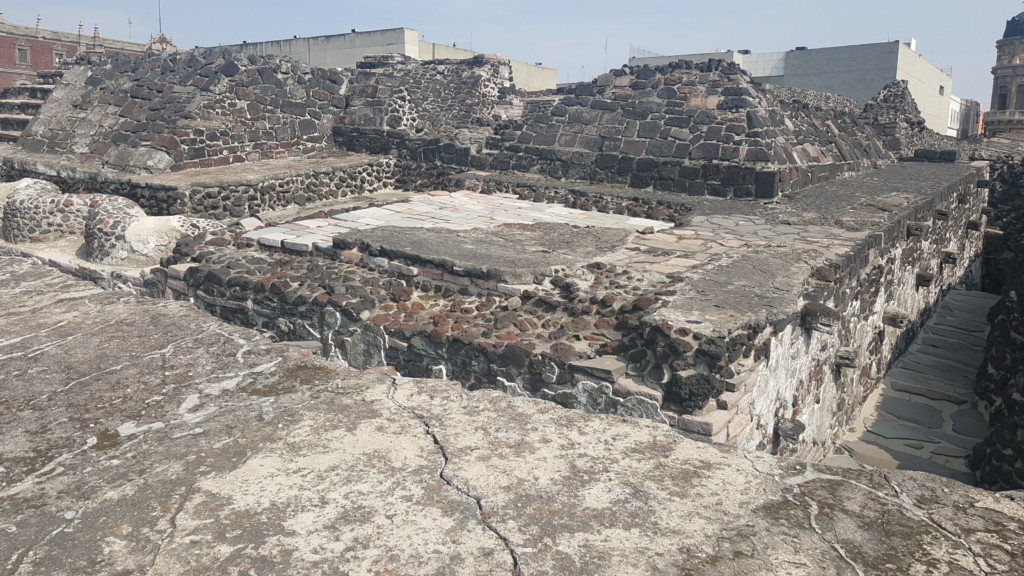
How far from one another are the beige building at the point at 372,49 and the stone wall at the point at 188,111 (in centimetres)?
1564

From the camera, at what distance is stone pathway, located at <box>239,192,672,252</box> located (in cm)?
657

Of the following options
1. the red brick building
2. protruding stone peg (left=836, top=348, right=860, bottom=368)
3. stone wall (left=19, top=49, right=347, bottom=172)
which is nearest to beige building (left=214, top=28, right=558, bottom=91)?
the red brick building

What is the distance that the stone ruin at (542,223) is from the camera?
4352 millimetres

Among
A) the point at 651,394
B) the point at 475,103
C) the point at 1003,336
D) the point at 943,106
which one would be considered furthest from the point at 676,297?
the point at 943,106

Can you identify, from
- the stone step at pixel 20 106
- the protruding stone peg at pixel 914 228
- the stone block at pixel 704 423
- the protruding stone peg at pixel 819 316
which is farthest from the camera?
the stone step at pixel 20 106

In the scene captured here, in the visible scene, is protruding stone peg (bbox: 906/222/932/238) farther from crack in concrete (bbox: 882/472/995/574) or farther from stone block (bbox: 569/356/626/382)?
crack in concrete (bbox: 882/472/995/574)

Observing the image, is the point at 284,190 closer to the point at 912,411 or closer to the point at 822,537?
the point at 912,411

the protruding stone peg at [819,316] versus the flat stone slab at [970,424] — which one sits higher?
the protruding stone peg at [819,316]

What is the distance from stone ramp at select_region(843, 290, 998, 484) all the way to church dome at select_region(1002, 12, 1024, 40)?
96.9 feet

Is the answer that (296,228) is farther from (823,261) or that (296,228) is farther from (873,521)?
(873,521)

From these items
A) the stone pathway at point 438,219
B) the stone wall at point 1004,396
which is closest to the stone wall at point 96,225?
the stone pathway at point 438,219

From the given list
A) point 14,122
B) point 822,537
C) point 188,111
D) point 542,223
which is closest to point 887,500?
point 822,537

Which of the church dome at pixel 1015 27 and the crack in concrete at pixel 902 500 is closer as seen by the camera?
the crack in concrete at pixel 902 500

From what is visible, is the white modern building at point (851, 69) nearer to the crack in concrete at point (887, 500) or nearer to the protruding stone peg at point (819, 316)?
the protruding stone peg at point (819, 316)
